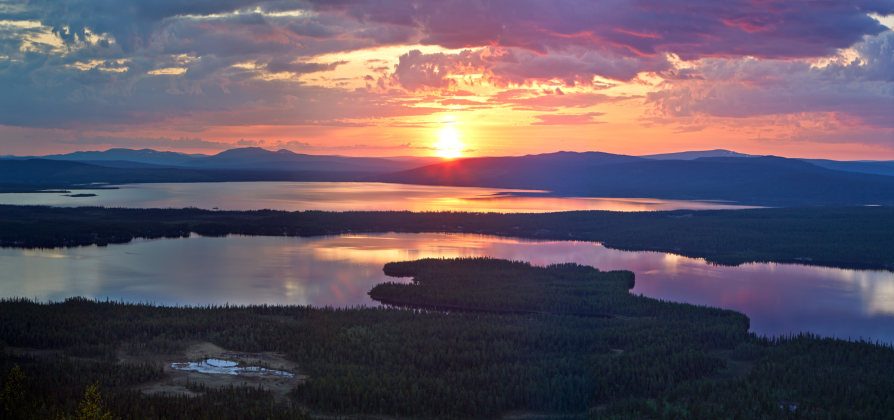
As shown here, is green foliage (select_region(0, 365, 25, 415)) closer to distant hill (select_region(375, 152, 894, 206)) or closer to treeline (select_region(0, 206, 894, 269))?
treeline (select_region(0, 206, 894, 269))

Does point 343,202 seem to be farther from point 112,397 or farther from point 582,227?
point 112,397

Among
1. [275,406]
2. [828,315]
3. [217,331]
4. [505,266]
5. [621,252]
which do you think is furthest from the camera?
[621,252]

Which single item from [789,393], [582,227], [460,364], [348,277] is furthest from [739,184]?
[460,364]

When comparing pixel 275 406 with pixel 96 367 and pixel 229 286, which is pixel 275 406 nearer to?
pixel 96 367

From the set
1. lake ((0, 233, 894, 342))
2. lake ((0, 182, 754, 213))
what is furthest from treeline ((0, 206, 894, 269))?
lake ((0, 182, 754, 213))

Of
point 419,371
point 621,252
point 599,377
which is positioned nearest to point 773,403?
point 599,377
